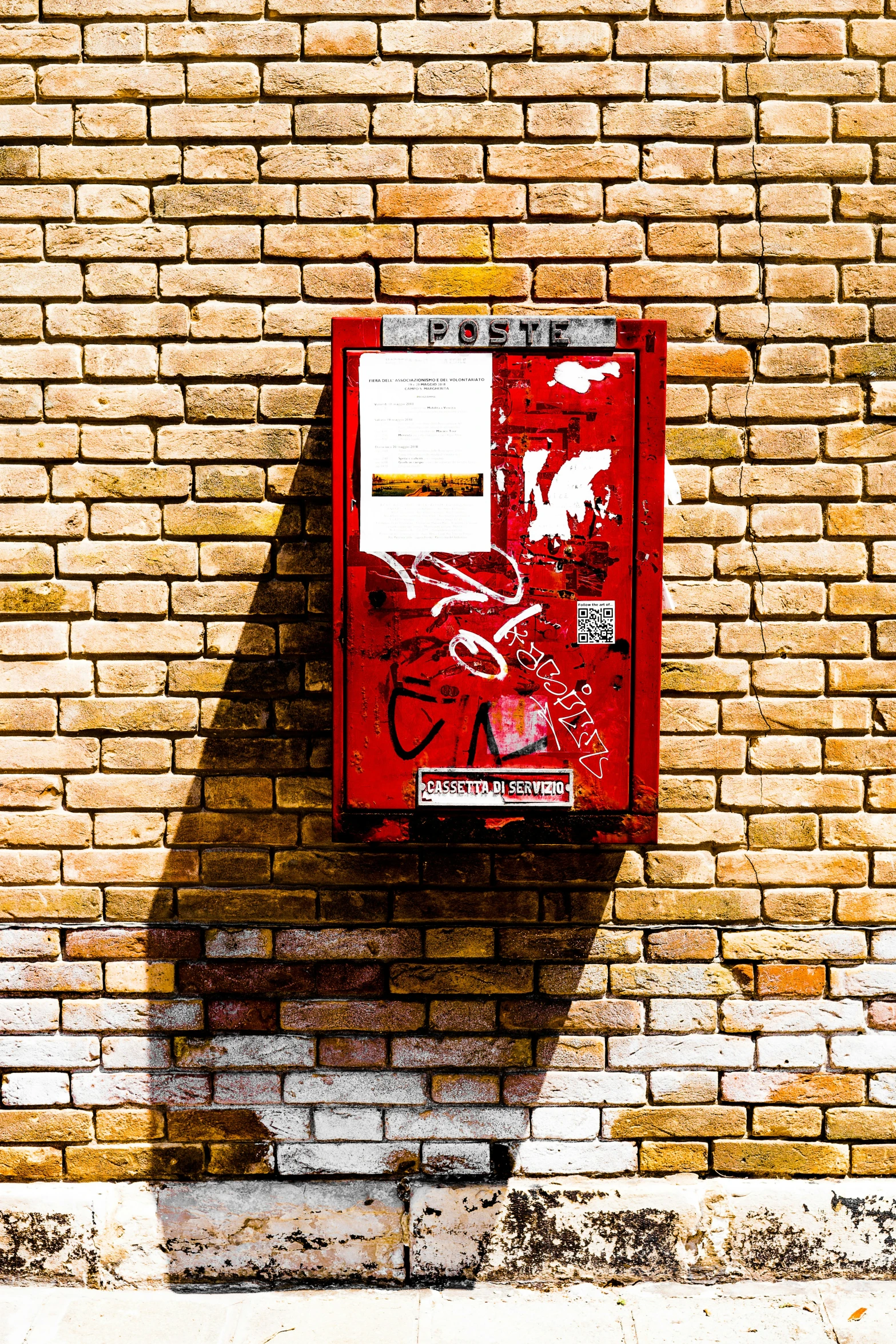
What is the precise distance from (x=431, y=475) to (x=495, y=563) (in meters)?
0.24

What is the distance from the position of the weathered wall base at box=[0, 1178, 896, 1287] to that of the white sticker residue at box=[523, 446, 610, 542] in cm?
168

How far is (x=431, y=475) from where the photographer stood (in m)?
2.02

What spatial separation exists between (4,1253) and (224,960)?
3.07 ft

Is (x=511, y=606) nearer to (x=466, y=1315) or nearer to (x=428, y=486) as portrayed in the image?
(x=428, y=486)

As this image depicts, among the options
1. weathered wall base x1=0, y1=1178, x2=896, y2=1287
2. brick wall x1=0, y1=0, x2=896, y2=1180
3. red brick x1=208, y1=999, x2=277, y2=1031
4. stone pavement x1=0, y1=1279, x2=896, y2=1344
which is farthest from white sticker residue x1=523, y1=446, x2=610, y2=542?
stone pavement x1=0, y1=1279, x2=896, y2=1344

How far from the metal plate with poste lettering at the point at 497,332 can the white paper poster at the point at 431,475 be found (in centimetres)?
11

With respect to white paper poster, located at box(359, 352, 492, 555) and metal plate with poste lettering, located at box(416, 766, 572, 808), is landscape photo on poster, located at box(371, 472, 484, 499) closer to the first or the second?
white paper poster, located at box(359, 352, 492, 555)

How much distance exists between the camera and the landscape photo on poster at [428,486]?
2016mm

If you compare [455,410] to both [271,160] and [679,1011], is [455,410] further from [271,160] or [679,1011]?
[679,1011]

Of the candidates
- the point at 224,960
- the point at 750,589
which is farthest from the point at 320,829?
the point at 750,589

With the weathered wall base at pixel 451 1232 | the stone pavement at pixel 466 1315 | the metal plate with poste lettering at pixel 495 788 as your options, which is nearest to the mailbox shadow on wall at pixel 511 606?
the metal plate with poste lettering at pixel 495 788

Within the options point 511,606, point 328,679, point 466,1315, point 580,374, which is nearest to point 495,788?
point 511,606

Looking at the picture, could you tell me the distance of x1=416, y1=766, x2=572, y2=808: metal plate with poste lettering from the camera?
2021mm

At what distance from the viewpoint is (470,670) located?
80.0 inches
